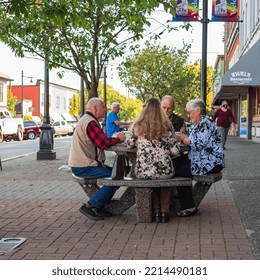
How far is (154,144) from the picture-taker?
286 inches

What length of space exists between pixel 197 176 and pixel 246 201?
4.48 feet

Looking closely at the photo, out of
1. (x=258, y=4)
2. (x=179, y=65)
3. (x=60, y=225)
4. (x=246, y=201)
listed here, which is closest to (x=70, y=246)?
(x=60, y=225)

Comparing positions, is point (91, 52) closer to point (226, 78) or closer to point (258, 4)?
point (226, 78)

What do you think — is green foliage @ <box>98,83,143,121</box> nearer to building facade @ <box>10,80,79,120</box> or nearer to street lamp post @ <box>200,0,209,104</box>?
building facade @ <box>10,80,79,120</box>

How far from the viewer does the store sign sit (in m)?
19.3

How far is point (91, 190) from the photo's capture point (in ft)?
26.2

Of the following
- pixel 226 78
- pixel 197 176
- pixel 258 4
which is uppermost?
pixel 258 4

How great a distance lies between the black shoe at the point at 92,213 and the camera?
7496mm

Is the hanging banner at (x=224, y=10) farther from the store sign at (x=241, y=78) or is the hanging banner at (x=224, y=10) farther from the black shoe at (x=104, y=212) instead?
the black shoe at (x=104, y=212)

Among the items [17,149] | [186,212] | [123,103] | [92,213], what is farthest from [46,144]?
[123,103]

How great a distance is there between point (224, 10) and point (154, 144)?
775cm

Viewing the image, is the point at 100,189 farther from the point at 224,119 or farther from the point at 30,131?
the point at 30,131

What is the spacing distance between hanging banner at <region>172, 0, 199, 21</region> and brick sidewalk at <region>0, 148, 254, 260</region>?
524 centimetres

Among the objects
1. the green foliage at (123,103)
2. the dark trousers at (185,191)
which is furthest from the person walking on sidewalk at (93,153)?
the green foliage at (123,103)
